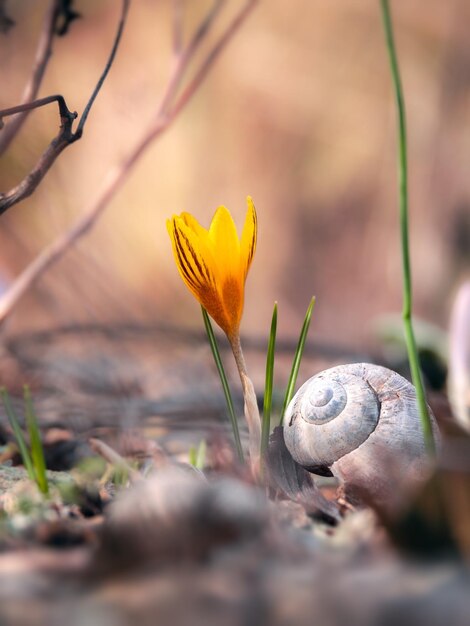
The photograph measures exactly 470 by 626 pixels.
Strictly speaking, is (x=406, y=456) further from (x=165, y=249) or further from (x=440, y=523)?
(x=165, y=249)

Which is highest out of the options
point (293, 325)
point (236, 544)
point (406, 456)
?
point (236, 544)

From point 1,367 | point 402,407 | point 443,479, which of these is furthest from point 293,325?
point 443,479

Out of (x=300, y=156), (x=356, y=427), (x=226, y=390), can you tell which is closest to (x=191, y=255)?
(x=226, y=390)

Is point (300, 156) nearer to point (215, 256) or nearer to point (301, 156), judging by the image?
point (301, 156)

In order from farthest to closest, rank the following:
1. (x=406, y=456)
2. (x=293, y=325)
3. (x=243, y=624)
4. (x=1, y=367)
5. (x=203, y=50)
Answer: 1. (x=293, y=325)
2. (x=203, y=50)
3. (x=1, y=367)
4. (x=406, y=456)
5. (x=243, y=624)

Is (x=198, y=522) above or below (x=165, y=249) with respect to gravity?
above

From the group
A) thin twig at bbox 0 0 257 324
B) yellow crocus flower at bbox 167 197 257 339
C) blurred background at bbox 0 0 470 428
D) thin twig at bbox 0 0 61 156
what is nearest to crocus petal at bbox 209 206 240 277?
yellow crocus flower at bbox 167 197 257 339

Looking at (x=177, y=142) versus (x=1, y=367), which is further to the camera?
(x=177, y=142)

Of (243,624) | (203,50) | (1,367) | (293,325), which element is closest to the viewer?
(243,624)
